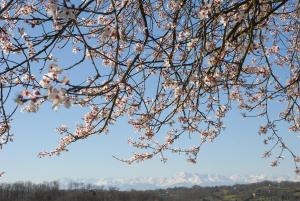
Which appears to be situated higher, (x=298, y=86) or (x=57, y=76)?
(x=298, y=86)

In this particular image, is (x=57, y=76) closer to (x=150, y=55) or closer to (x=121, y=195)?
(x=150, y=55)

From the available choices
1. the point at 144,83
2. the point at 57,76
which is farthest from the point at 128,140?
the point at 57,76

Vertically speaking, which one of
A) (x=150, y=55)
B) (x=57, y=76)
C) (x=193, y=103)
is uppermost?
(x=150, y=55)

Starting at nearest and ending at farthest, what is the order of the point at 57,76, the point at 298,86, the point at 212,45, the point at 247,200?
the point at 57,76, the point at 212,45, the point at 298,86, the point at 247,200

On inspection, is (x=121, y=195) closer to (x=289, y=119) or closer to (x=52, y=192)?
(x=52, y=192)

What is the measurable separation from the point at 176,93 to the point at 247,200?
62.1m

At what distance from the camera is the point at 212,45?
6734mm

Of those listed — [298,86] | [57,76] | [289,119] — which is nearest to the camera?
[57,76]

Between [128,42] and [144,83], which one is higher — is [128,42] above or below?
above

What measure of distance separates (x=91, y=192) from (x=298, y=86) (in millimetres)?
60910

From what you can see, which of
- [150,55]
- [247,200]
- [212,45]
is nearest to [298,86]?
[212,45]

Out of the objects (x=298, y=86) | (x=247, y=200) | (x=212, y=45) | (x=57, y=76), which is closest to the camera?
(x=57, y=76)

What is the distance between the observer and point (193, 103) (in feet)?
22.4

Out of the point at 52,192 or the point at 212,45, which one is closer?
the point at 212,45
